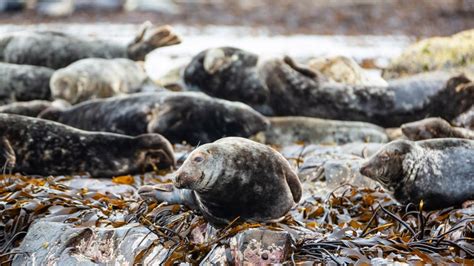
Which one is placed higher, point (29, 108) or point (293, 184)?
point (293, 184)

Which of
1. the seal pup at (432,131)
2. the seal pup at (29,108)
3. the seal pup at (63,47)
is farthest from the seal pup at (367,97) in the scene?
the seal pup at (29,108)

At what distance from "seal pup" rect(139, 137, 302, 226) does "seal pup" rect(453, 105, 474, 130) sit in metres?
3.61

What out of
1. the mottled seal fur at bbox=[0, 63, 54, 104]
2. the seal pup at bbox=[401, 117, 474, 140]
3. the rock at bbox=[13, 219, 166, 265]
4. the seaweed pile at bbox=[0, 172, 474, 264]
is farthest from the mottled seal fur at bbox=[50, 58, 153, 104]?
the rock at bbox=[13, 219, 166, 265]

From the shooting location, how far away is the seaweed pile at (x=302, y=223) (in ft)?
15.1

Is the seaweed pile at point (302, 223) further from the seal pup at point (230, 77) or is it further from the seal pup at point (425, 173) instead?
the seal pup at point (230, 77)

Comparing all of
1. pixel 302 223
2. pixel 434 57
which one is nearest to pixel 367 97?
pixel 434 57

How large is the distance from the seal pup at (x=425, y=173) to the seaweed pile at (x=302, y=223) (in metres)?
0.09

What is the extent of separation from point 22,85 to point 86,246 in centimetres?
504

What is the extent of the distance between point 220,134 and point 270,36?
13302mm

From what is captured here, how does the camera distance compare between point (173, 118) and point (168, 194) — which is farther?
point (173, 118)

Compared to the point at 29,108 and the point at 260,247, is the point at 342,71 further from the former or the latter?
the point at 260,247

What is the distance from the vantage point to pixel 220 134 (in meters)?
8.07

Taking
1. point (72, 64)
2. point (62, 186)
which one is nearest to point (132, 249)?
point (62, 186)

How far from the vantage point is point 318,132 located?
8398mm
